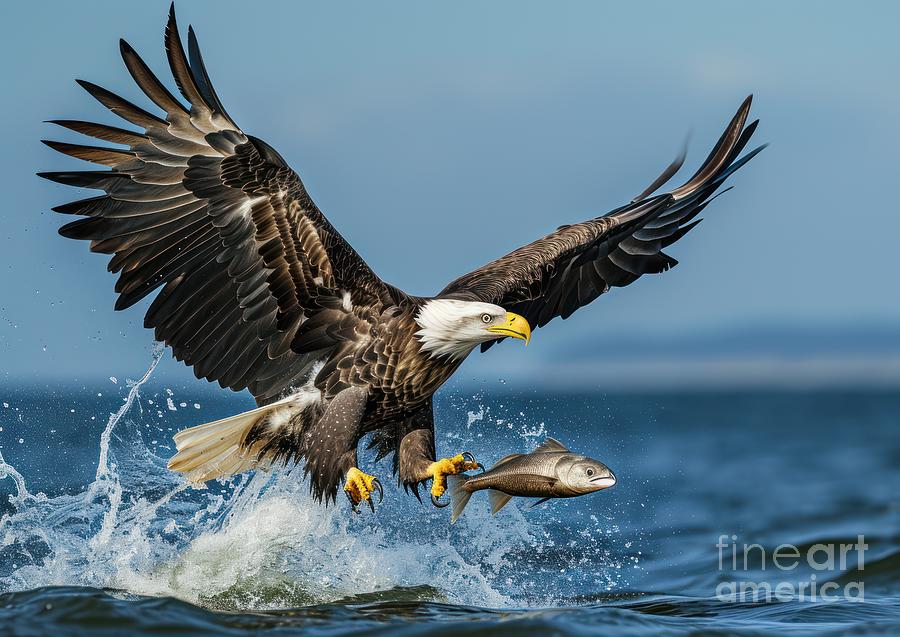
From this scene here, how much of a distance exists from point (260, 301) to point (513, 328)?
→ 1422mm

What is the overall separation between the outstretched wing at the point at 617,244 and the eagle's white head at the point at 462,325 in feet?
3.94

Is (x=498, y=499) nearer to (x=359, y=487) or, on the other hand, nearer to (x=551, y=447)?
(x=551, y=447)

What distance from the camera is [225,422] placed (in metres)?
7.10

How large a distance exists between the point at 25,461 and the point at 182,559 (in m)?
4.72

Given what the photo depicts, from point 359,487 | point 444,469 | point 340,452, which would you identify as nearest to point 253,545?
point 340,452

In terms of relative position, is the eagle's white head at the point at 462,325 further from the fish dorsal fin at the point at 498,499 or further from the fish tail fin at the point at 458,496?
the fish dorsal fin at the point at 498,499

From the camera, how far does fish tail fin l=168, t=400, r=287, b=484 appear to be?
23.5ft

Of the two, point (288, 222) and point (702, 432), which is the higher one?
point (702, 432)

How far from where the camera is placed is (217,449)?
286 inches

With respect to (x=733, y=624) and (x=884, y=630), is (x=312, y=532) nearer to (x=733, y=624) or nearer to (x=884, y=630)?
(x=733, y=624)

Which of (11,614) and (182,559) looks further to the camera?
(182,559)

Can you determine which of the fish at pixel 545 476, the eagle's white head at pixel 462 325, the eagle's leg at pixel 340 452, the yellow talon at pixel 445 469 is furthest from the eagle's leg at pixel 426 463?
the eagle's white head at pixel 462 325

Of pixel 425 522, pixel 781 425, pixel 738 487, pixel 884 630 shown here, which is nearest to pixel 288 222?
pixel 425 522

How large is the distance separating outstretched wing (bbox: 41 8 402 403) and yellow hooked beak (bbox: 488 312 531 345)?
0.64 m
